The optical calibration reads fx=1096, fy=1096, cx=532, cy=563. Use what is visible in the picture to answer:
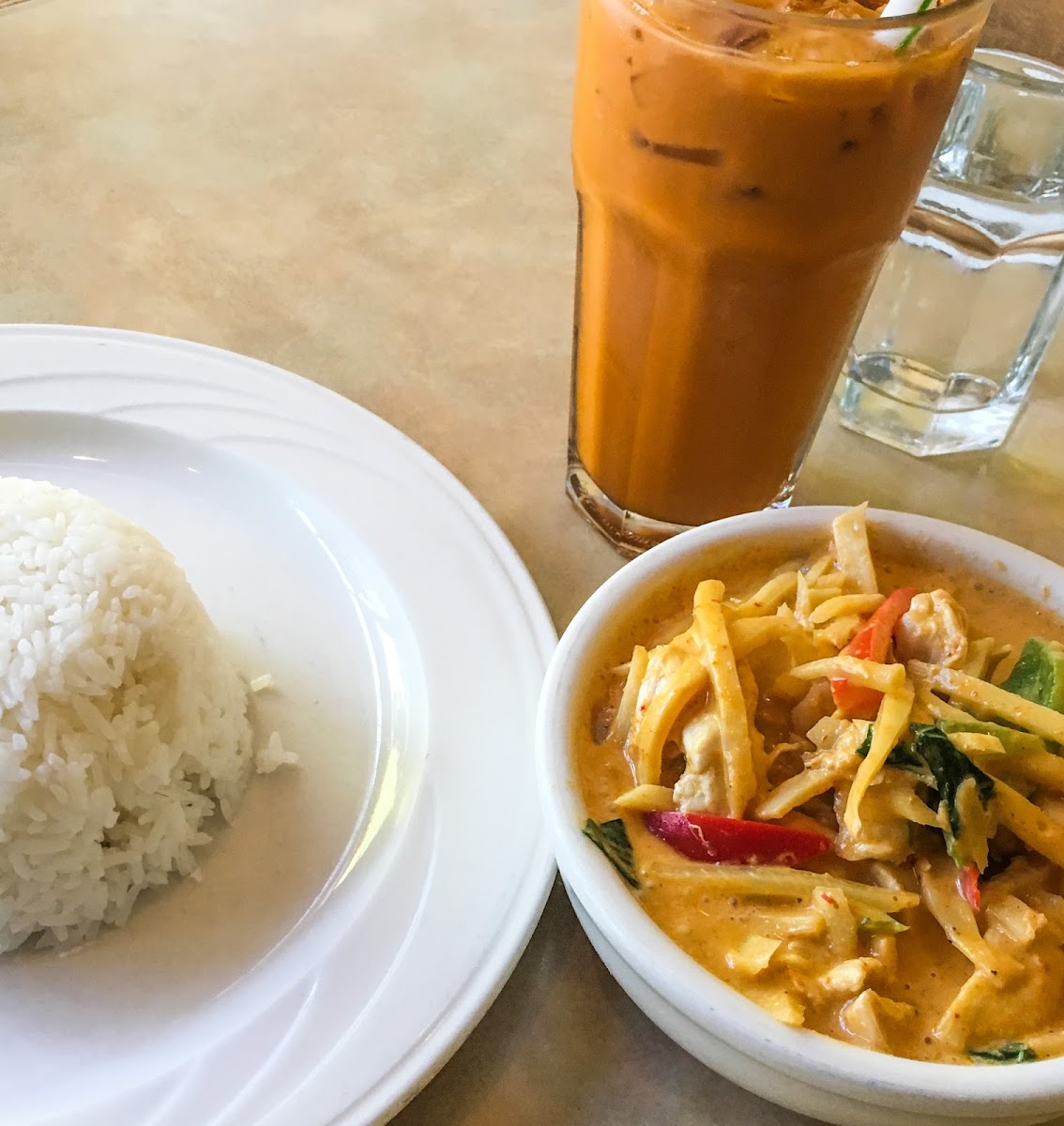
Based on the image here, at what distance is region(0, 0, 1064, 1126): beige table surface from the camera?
710mm

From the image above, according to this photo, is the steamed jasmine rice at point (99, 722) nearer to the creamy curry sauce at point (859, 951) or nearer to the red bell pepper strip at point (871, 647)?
the creamy curry sauce at point (859, 951)

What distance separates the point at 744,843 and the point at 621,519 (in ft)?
1.39

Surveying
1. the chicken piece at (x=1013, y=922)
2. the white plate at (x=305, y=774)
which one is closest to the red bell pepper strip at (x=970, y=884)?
the chicken piece at (x=1013, y=922)

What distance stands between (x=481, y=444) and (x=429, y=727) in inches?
14.7

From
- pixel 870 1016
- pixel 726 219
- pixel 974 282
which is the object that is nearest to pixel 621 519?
pixel 726 219

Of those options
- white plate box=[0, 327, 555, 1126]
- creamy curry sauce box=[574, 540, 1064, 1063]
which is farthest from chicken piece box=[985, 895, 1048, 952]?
white plate box=[0, 327, 555, 1126]

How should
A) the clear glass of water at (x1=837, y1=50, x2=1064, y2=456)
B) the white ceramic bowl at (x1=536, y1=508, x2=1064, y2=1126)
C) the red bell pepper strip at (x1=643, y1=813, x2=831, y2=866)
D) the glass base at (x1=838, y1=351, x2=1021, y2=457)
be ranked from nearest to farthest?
1. the white ceramic bowl at (x1=536, y1=508, x2=1064, y2=1126)
2. the red bell pepper strip at (x1=643, y1=813, x2=831, y2=866)
3. the clear glass of water at (x1=837, y1=50, x2=1064, y2=456)
4. the glass base at (x1=838, y1=351, x2=1021, y2=457)

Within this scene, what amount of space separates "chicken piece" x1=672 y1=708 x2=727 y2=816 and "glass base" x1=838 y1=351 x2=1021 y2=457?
566 mm

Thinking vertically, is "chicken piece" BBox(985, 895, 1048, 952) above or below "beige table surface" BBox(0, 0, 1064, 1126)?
above

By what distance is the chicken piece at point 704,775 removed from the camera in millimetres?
693

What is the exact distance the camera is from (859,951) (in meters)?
0.64

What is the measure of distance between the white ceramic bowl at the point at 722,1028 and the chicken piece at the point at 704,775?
0.23ft

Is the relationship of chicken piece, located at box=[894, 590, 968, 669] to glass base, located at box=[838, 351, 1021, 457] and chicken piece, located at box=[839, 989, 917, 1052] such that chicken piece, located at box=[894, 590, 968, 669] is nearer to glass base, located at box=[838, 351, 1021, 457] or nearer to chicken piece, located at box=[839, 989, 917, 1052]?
chicken piece, located at box=[839, 989, 917, 1052]

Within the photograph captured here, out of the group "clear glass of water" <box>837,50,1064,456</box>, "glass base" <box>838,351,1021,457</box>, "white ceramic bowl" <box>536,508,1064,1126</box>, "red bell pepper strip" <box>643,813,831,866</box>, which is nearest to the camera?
"white ceramic bowl" <box>536,508,1064,1126</box>
